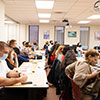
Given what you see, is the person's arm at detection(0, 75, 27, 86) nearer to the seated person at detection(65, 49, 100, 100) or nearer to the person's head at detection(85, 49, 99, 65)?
the seated person at detection(65, 49, 100, 100)

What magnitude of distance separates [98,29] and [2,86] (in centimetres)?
1244

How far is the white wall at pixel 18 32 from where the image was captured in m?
12.9

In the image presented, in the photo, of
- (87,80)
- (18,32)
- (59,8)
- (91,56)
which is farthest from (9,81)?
(18,32)

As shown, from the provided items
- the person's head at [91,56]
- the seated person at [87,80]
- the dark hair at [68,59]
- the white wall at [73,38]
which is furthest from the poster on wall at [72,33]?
the seated person at [87,80]

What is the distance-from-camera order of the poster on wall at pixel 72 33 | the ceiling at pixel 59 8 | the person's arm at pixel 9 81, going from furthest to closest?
the poster on wall at pixel 72 33, the ceiling at pixel 59 8, the person's arm at pixel 9 81

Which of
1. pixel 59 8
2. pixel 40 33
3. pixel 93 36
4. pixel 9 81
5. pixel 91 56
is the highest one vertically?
pixel 59 8

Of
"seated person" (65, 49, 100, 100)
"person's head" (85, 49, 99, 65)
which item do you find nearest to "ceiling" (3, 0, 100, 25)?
"person's head" (85, 49, 99, 65)

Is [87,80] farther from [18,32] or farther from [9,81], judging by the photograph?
[18,32]

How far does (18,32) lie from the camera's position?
1283cm

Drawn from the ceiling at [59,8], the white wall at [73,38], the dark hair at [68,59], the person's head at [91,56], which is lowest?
the dark hair at [68,59]

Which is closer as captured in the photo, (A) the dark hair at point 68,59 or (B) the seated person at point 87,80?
(B) the seated person at point 87,80

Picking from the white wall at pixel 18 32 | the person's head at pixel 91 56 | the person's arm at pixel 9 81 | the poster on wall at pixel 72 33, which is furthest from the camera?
the poster on wall at pixel 72 33

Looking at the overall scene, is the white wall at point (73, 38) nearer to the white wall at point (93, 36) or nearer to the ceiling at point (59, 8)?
the white wall at point (93, 36)

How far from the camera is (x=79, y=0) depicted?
484cm
